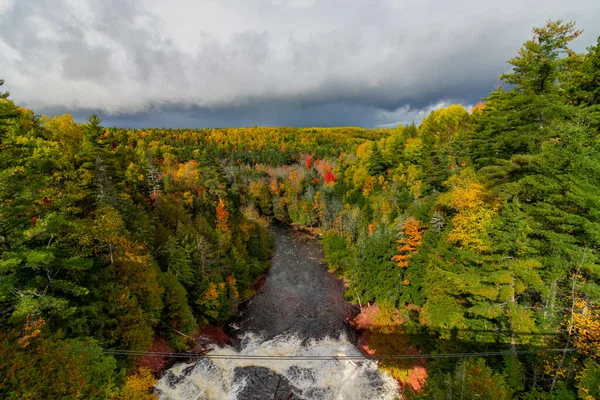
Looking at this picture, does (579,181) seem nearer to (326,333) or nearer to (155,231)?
(326,333)

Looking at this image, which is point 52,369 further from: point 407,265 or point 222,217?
point 222,217

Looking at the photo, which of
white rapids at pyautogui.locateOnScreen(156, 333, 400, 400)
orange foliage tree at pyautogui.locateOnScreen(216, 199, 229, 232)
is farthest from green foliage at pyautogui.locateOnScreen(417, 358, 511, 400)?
orange foliage tree at pyautogui.locateOnScreen(216, 199, 229, 232)

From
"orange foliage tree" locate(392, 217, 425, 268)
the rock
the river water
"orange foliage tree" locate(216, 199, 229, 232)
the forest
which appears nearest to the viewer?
the forest

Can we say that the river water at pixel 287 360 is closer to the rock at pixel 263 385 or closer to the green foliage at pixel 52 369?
the rock at pixel 263 385

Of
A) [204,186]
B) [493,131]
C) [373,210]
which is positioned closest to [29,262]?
[493,131]

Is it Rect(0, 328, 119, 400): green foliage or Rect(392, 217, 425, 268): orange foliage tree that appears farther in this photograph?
Rect(392, 217, 425, 268): orange foliage tree

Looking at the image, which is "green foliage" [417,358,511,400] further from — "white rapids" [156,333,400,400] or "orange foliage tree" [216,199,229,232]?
"orange foliage tree" [216,199,229,232]

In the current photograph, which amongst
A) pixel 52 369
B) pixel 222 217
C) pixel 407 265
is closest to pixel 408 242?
pixel 407 265
